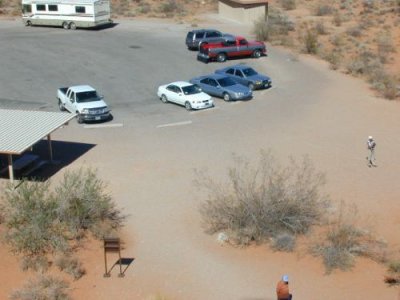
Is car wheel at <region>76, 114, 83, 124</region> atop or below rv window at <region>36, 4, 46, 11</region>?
below

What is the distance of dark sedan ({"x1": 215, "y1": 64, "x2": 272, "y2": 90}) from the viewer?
39406mm

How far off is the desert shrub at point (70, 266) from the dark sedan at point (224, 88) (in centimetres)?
1899

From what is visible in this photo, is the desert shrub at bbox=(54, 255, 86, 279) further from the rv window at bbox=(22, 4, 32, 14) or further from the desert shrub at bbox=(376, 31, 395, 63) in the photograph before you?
the rv window at bbox=(22, 4, 32, 14)

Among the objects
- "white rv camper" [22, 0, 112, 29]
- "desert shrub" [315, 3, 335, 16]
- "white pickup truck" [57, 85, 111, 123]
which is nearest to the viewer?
"white pickup truck" [57, 85, 111, 123]

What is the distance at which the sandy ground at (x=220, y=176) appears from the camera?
19.1 metres

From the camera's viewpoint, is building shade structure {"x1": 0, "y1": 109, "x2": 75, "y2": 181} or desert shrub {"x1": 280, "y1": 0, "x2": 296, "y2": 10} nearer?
building shade structure {"x1": 0, "y1": 109, "x2": 75, "y2": 181}

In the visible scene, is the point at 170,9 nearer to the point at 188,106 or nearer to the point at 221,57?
the point at 221,57

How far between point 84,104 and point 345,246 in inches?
678

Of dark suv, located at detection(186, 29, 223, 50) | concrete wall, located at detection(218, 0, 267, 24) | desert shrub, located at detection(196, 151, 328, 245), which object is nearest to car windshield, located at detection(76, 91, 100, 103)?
desert shrub, located at detection(196, 151, 328, 245)

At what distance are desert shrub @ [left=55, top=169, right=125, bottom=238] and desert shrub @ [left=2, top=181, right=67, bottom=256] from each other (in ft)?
1.04

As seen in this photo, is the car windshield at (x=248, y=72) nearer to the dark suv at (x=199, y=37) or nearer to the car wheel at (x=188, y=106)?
the car wheel at (x=188, y=106)

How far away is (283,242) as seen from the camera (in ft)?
68.9

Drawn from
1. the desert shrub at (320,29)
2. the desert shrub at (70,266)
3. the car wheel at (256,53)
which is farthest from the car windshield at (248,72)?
the desert shrub at (70,266)

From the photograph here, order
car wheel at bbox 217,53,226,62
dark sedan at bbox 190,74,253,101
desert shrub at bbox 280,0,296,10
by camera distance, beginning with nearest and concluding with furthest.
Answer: dark sedan at bbox 190,74,253,101, car wheel at bbox 217,53,226,62, desert shrub at bbox 280,0,296,10
